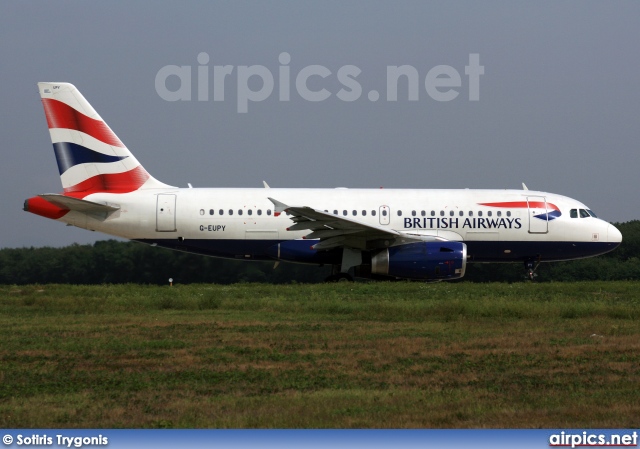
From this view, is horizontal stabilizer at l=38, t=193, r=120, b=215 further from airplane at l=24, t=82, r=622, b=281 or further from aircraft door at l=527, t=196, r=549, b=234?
aircraft door at l=527, t=196, r=549, b=234

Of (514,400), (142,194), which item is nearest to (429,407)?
(514,400)

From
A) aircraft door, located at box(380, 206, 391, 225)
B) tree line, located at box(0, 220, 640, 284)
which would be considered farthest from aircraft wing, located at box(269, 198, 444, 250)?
tree line, located at box(0, 220, 640, 284)

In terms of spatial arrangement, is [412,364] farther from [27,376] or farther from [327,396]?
[27,376]

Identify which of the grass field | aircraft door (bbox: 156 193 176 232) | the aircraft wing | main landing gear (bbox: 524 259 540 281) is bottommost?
the grass field

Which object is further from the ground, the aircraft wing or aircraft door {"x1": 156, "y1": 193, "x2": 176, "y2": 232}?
aircraft door {"x1": 156, "y1": 193, "x2": 176, "y2": 232}

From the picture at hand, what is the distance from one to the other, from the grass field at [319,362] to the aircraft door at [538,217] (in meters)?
8.52

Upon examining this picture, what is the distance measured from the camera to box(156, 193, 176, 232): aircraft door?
90.6ft

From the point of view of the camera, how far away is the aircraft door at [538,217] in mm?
28703

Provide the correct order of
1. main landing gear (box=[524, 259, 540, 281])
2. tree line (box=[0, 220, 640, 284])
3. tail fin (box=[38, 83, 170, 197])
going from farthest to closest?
tree line (box=[0, 220, 640, 284]), main landing gear (box=[524, 259, 540, 281]), tail fin (box=[38, 83, 170, 197])

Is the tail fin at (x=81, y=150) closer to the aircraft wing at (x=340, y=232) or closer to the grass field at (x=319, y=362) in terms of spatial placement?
the aircraft wing at (x=340, y=232)

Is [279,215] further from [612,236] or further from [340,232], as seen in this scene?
[612,236]

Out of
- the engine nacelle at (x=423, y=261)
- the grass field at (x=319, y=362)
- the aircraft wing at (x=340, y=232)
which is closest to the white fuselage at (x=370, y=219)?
the aircraft wing at (x=340, y=232)

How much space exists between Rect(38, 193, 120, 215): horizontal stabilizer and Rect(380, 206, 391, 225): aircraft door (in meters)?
8.31

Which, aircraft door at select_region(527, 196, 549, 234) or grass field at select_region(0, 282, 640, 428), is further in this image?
aircraft door at select_region(527, 196, 549, 234)
